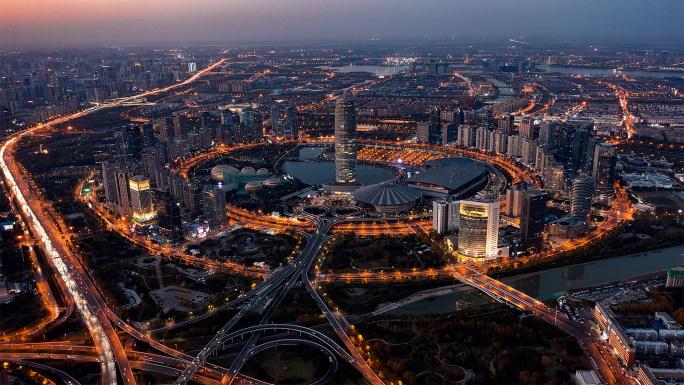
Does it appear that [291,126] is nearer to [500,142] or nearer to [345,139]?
[345,139]

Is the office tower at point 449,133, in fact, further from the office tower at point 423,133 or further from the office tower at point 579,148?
the office tower at point 579,148

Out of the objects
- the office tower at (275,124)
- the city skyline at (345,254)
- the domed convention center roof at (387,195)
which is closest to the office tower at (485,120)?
the city skyline at (345,254)

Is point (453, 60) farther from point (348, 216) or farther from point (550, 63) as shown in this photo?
point (348, 216)

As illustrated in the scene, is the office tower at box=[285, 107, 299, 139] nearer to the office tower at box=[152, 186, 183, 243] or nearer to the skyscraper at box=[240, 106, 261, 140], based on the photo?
the skyscraper at box=[240, 106, 261, 140]

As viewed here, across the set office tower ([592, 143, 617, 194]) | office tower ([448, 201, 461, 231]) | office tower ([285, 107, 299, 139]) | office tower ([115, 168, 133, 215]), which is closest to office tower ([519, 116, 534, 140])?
office tower ([592, 143, 617, 194])

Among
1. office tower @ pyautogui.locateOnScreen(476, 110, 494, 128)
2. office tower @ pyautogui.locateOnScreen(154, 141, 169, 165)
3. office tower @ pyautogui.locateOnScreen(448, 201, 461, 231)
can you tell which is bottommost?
office tower @ pyautogui.locateOnScreen(448, 201, 461, 231)

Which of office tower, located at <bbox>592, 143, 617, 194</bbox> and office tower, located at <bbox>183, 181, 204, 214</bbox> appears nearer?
office tower, located at <bbox>183, 181, 204, 214</bbox>
